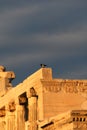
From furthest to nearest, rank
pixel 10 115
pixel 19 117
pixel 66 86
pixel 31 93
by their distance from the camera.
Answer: pixel 10 115, pixel 19 117, pixel 31 93, pixel 66 86

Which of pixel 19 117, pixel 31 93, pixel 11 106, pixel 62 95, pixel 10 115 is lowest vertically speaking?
pixel 19 117

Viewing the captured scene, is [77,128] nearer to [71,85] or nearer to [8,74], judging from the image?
[71,85]

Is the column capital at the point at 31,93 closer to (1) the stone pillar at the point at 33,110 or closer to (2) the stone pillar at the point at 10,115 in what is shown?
(1) the stone pillar at the point at 33,110

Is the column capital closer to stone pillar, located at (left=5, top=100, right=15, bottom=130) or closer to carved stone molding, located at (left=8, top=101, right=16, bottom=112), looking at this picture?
carved stone molding, located at (left=8, top=101, right=16, bottom=112)

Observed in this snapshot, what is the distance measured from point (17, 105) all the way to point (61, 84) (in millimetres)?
6333

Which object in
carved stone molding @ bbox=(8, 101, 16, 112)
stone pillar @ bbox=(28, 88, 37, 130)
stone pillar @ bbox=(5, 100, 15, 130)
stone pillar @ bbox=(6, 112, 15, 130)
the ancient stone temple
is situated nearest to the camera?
the ancient stone temple

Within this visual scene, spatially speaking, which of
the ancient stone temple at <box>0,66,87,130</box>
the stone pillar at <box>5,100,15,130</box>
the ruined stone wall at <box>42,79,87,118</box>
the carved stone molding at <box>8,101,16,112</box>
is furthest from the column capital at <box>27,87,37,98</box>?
the stone pillar at <box>5,100,15,130</box>

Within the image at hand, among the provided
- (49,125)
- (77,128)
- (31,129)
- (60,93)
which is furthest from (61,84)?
(77,128)

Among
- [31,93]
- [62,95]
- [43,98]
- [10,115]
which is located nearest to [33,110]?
[31,93]

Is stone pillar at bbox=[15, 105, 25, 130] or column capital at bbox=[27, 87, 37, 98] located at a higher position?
column capital at bbox=[27, 87, 37, 98]

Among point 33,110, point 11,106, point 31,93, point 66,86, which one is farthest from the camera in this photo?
point 11,106

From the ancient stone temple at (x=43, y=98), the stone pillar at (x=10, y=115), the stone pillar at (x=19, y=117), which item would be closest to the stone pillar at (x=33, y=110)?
the ancient stone temple at (x=43, y=98)

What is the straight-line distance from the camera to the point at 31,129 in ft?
157

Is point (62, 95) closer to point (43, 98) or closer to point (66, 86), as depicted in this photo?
point (66, 86)
